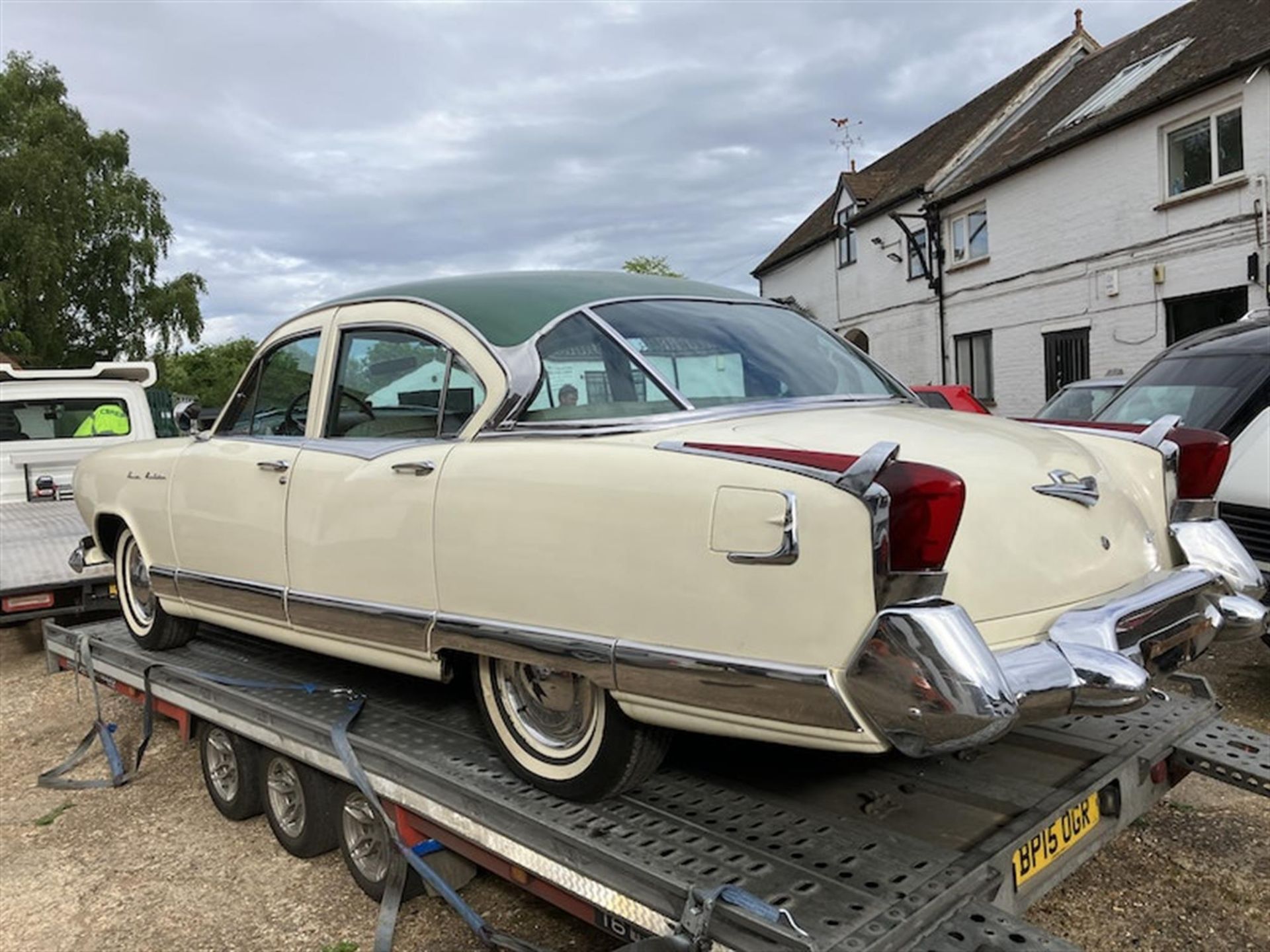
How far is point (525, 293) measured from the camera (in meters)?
3.15

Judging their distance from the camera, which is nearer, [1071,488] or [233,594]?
[1071,488]

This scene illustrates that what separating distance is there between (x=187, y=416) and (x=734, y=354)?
2.92 m

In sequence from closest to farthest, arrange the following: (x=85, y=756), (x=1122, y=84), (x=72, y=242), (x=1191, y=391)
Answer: (x=85, y=756) → (x=1191, y=391) → (x=1122, y=84) → (x=72, y=242)

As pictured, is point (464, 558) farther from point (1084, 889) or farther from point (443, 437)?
point (1084, 889)

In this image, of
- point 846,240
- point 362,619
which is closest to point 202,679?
point 362,619

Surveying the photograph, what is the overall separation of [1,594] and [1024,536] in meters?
6.36

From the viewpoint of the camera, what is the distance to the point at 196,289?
28344 mm

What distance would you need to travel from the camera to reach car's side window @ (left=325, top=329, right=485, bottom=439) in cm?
312

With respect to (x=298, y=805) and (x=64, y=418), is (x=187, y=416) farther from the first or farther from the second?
(x=64, y=418)

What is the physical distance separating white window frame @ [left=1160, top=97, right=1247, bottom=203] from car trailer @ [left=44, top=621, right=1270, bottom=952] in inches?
449

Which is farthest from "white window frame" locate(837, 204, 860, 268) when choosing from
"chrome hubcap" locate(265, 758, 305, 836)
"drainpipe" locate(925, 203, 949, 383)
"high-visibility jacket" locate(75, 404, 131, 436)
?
"chrome hubcap" locate(265, 758, 305, 836)

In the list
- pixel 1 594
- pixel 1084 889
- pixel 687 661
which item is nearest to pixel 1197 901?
pixel 1084 889

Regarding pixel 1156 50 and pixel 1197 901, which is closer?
pixel 1197 901

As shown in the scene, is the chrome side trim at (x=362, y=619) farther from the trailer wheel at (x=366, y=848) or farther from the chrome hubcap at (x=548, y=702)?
the trailer wheel at (x=366, y=848)
